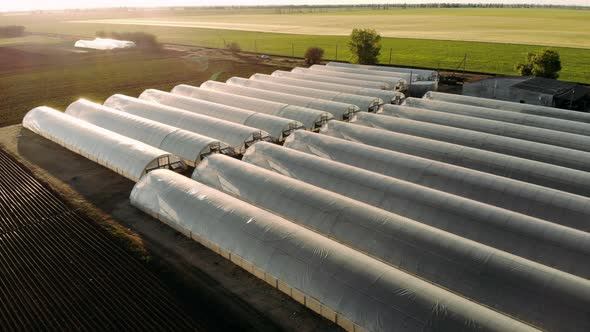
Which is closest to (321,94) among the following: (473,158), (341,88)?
(341,88)

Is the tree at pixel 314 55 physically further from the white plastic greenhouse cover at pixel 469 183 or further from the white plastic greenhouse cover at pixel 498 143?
the white plastic greenhouse cover at pixel 469 183

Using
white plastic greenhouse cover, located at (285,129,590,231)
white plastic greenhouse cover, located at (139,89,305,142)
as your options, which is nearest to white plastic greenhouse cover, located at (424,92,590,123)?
white plastic greenhouse cover, located at (285,129,590,231)

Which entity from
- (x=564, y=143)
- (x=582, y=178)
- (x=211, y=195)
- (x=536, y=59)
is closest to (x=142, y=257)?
(x=211, y=195)

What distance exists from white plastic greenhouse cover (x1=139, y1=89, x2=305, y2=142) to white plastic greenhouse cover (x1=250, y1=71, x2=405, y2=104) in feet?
53.7

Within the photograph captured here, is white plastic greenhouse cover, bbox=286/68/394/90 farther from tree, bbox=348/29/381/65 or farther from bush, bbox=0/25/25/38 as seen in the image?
bush, bbox=0/25/25/38

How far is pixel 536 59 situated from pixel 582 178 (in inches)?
1772

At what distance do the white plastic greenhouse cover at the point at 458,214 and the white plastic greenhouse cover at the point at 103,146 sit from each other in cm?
961

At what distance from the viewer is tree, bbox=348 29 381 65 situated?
7894cm

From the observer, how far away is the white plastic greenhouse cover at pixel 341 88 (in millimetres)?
50812

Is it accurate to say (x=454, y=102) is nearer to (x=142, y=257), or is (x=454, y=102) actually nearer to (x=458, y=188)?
(x=458, y=188)

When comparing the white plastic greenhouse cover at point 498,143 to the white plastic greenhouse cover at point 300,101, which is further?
the white plastic greenhouse cover at point 300,101

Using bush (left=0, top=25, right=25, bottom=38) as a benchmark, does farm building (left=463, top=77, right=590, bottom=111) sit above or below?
below

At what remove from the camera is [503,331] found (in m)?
14.1

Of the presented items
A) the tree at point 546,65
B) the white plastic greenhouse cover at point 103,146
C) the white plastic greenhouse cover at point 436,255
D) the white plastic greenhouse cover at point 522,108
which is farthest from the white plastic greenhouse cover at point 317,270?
the tree at point 546,65
